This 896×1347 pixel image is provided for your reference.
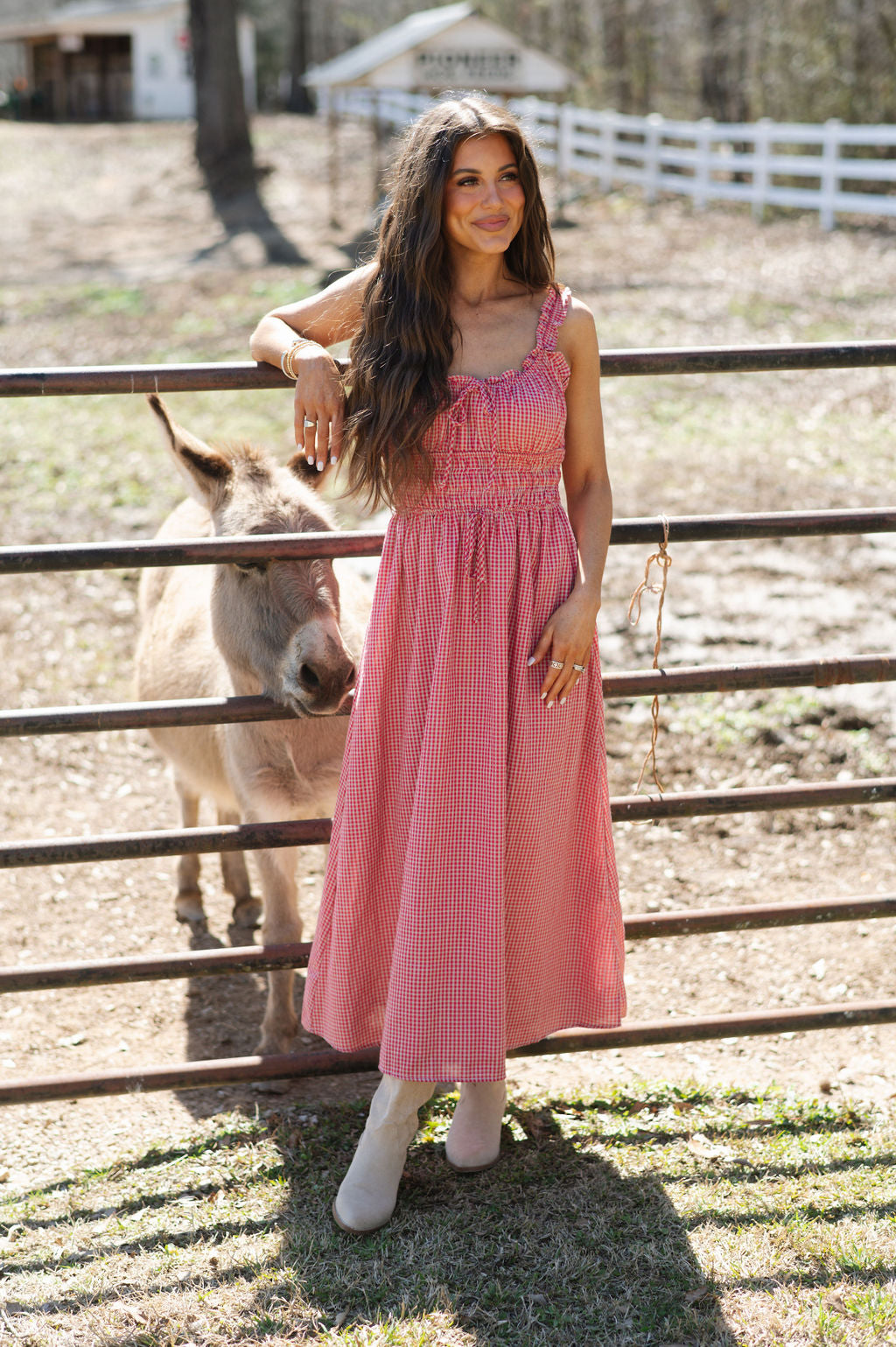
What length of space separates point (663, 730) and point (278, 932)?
2631mm

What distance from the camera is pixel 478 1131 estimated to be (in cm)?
303

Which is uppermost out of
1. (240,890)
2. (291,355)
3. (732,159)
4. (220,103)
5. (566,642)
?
(220,103)

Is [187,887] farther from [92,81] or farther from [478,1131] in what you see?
[92,81]

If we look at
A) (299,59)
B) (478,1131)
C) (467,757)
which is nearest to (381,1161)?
(478,1131)

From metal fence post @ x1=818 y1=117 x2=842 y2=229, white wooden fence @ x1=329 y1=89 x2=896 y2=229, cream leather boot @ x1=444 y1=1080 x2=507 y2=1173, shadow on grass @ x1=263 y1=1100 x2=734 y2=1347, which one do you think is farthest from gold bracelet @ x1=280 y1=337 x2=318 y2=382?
metal fence post @ x1=818 y1=117 x2=842 y2=229

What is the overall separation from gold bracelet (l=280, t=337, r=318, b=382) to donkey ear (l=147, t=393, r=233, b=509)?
0.54 meters

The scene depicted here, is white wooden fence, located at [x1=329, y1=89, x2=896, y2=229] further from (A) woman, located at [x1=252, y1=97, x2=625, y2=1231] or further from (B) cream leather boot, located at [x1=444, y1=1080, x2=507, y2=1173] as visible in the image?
(B) cream leather boot, located at [x1=444, y1=1080, x2=507, y2=1173]

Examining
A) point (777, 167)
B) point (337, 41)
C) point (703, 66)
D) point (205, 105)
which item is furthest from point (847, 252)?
point (337, 41)

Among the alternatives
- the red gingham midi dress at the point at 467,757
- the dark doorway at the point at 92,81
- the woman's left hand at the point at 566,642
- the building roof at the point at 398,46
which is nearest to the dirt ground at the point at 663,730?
the red gingham midi dress at the point at 467,757

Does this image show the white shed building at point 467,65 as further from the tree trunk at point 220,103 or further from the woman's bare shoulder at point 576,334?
the woman's bare shoulder at point 576,334

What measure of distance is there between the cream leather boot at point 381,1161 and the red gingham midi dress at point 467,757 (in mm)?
154

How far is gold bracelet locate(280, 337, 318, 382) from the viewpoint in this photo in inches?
105

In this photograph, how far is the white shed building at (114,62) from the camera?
46750 mm

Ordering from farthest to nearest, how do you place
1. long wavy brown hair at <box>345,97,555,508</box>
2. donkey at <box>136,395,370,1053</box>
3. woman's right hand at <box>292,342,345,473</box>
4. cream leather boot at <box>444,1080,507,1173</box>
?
1. donkey at <box>136,395,370,1053</box>
2. cream leather boot at <box>444,1080,507,1173</box>
3. woman's right hand at <box>292,342,345,473</box>
4. long wavy brown hair at <box>345,97,555,508</box>
